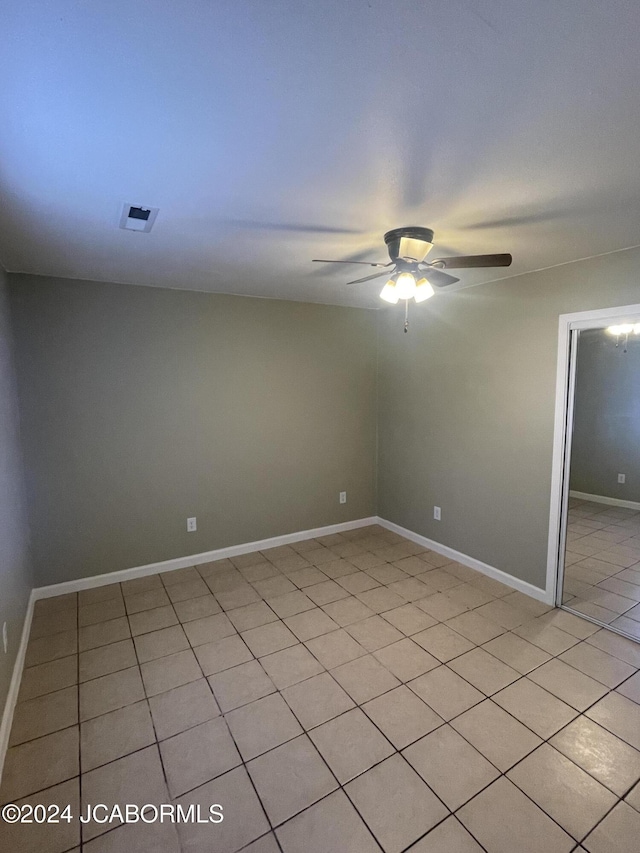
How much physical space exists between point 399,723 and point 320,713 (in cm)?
38

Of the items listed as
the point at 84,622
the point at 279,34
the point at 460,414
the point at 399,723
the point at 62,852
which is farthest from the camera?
the point at 460,414

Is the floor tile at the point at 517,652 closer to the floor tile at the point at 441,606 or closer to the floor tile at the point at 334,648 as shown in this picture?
the floor tile at the point at 441,606

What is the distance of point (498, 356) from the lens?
321cm

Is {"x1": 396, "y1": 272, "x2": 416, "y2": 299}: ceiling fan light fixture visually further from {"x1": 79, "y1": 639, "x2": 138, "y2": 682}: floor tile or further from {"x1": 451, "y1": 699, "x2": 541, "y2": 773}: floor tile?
{"x1": 79, "y1": 639, "x2": 138, "y2": 682}: floor tile

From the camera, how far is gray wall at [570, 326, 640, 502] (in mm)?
4191

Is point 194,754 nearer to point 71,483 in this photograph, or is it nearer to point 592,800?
point 592,800

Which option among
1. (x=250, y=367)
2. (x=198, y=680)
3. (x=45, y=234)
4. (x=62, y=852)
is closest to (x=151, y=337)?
(x=250, y=367)

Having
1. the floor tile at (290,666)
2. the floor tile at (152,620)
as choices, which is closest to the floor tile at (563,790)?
the floor tile at (290,666)

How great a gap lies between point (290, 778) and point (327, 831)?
0.25 m

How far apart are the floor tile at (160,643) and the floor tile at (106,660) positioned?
0.05 m

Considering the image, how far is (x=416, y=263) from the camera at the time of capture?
82.1 inches

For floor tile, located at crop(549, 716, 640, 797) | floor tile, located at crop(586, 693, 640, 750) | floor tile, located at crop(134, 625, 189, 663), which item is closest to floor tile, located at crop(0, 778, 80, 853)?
floor tile, located at crop(134, 625, 189, 663)

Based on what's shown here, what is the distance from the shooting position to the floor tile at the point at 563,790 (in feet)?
5.03

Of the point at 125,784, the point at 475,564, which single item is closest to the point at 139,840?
the point at 125,784
